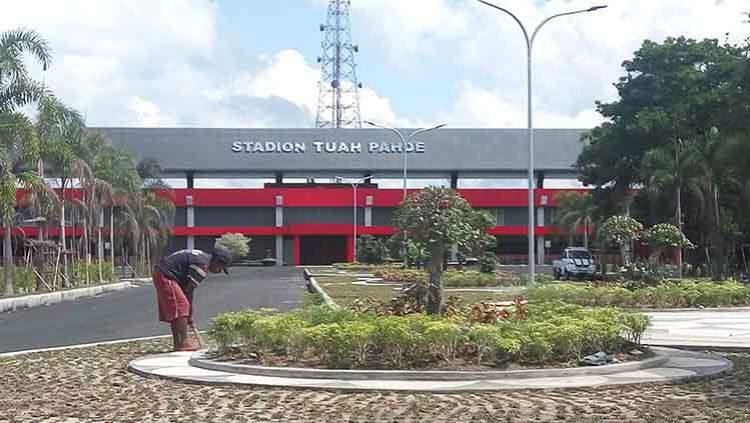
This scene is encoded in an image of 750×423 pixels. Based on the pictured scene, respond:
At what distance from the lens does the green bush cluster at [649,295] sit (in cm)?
2694

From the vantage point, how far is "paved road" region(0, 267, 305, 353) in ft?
65.9

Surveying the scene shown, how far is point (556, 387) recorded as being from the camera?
1174 centimetres

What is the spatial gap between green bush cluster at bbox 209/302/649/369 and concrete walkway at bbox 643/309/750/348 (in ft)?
12.7

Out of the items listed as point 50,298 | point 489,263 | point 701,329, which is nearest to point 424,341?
point 701,329

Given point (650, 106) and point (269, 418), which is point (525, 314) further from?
point (650, 106)

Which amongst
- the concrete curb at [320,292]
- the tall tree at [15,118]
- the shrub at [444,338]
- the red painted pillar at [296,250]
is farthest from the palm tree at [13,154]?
the red painted pillar at [296,250]

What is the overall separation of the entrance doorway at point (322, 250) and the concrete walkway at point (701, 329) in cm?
6396

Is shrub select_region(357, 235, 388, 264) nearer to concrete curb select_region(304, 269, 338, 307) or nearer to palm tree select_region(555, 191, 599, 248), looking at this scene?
palm tree select_region(555, 191, 599, 248)

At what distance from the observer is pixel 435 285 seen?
15617 mm

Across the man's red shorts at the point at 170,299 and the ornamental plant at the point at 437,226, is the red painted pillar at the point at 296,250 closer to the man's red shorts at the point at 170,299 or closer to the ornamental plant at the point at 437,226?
the ornamental plant at the point at 437,226

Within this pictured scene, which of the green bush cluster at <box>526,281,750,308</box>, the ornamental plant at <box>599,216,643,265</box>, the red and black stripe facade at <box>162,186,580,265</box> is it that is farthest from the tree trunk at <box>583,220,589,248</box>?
the green bush cluster at <box>526,281,750,308</box>

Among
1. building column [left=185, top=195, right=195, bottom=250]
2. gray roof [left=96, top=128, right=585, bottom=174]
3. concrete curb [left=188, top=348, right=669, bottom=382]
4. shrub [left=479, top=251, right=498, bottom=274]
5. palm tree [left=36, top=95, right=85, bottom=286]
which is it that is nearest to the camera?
concrete curb [left=188, top=348, right=669, bottom=382]

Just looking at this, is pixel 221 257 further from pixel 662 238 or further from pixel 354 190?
pixel 354 190

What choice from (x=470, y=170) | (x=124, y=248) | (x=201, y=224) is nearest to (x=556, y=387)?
(x=124, y=248)
